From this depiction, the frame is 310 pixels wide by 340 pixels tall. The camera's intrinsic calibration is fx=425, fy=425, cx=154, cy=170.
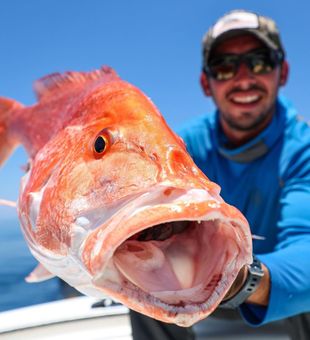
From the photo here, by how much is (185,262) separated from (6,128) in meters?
1.81

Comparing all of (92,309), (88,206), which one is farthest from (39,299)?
(88,206)

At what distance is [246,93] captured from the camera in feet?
9.69

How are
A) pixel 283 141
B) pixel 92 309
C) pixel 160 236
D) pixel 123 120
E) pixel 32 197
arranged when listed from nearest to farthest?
pixel 160 236
pixel 123 120
pixel 32 197
pixel 283 141
pixel 92 309

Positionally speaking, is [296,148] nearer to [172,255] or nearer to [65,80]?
[65,80]

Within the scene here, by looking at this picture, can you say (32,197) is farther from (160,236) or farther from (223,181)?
(223,181)

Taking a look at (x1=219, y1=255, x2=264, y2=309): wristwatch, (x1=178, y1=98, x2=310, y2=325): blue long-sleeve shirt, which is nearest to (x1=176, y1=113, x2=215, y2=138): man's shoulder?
(x1=178, y1=98, x2=310, y2=325): blue long-sleeve shirt

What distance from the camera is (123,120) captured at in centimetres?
120

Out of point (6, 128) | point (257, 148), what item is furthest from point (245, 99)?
point (6, 128)

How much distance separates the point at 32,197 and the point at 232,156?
175 cm

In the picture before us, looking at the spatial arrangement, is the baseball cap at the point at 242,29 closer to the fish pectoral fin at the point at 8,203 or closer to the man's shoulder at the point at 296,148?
the man's shoulder at the point at 296,148

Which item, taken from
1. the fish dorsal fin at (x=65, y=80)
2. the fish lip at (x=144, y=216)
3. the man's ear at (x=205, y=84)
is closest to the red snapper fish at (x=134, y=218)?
the fish lip at (x=144, y=216)

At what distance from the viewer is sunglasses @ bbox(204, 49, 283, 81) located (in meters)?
2.89

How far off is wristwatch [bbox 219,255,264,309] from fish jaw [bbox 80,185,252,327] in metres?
0.72

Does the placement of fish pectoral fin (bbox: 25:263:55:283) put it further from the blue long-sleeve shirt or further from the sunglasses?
the sunglasses
